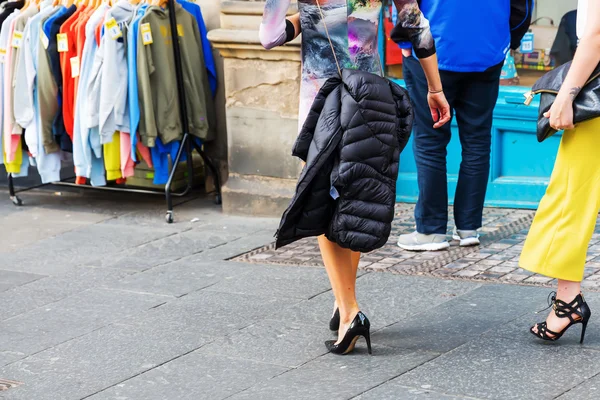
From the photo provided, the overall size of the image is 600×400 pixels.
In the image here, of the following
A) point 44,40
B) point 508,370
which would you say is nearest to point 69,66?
point 44,40

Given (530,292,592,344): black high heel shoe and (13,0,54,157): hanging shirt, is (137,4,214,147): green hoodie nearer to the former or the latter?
(13,0,54,157): hanging shirt

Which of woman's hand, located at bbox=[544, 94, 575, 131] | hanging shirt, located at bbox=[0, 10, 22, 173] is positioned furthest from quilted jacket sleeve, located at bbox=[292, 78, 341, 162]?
hanging shirt, located at bbox=[0, 10, 22, 173]

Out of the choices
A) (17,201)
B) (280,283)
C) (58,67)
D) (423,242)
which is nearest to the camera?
(280,283)

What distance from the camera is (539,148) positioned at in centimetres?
665

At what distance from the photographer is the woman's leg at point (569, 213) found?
4.00 m

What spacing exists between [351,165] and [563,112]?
0.83 metres

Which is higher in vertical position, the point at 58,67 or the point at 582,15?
the point at 582,15

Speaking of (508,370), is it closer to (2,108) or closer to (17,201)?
(2,108)

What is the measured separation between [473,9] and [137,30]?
2279 mm

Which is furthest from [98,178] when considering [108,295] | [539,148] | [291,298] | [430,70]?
[430,70]

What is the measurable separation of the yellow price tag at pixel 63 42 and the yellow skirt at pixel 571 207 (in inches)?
151

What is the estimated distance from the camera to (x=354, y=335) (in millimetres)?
4148

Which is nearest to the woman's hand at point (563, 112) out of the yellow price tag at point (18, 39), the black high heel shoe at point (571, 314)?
the black high heel shoe at point (571, 314)

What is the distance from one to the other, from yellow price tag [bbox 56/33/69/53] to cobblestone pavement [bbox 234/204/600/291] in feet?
6.52
